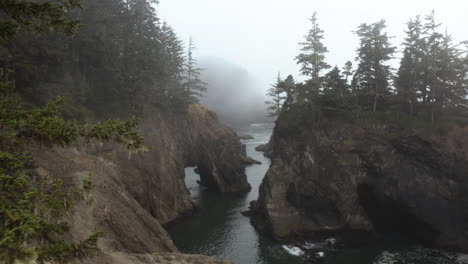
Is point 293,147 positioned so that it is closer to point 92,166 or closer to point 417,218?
point 417,218

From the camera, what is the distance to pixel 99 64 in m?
40.9

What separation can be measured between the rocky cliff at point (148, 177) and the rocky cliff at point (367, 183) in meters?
14.8

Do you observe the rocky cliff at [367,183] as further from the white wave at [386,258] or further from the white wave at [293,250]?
the white wave at [386,258]

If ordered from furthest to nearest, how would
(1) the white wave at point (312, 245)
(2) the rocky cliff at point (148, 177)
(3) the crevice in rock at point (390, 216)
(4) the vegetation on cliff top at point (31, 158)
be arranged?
(3) the crevice in rock at point (390, 216), (1) the white wave at point (312, 245), (2) the rocky cliff at point (148, 177), (4) the vegetation on cliff top at point (31, 158)

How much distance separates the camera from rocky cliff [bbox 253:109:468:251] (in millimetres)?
35156

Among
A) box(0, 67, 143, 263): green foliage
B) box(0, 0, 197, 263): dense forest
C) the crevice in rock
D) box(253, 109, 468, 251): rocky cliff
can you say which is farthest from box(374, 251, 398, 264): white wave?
box(0, 67, 143, 263): green foliage

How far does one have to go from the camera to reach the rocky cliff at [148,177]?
19725 millimetres

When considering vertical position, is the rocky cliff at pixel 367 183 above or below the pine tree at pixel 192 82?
below

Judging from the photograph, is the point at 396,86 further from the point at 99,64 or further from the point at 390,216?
the point at 99,64

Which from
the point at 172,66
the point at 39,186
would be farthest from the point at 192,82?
the point at 39,186

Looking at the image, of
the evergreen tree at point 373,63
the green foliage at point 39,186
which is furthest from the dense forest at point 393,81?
the green foliage at point 39,186

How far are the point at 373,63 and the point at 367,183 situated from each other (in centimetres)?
1838

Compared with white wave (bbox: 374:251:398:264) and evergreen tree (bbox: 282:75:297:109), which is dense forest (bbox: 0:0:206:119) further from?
white wave (bbox: 374:251:398:264)

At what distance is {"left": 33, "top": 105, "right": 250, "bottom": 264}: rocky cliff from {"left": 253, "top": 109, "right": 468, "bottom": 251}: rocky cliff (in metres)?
14.8
